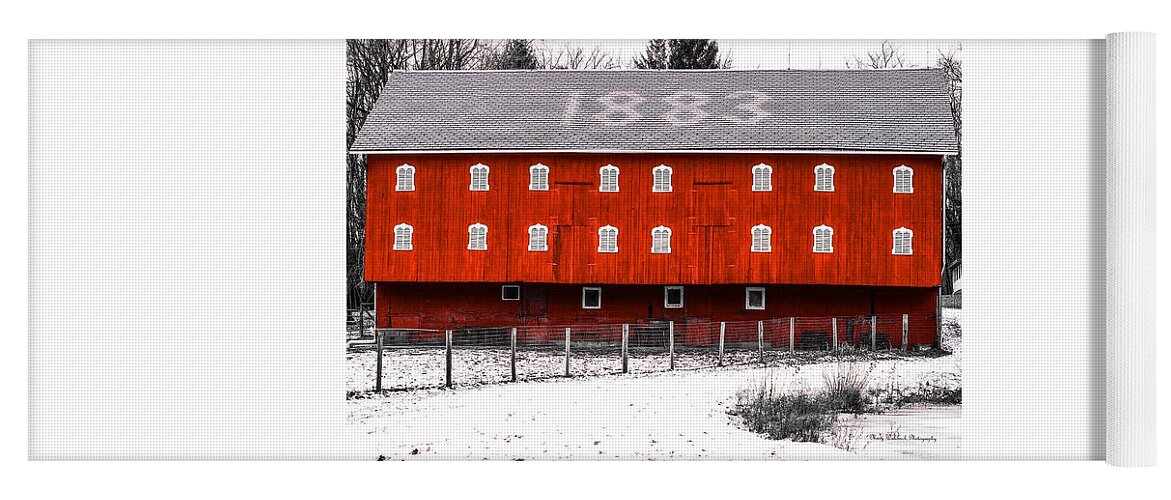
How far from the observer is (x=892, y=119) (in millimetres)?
20547

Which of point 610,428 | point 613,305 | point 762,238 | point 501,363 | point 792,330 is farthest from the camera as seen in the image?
point 613,305

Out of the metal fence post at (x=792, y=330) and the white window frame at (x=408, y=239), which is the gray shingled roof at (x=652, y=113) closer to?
the white window frame at (x=408, y=239)

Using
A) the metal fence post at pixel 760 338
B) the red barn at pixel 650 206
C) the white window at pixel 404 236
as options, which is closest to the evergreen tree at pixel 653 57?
the red barn at pixel 650 206

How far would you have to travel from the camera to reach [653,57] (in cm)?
1698

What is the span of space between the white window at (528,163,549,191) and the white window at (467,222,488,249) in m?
1.00

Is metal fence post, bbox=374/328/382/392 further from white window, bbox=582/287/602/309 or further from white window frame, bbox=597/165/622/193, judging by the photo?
white window frame, bbox=597/165/622/193

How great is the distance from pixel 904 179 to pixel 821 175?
50.2 inches

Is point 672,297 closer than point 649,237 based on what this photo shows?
No

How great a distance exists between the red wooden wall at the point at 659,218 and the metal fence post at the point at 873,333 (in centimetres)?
71

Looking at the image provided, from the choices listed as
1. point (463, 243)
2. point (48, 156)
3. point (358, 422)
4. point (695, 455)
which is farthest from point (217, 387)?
point (463, 243)

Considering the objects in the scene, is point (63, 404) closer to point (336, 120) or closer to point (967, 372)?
point (336, 120)

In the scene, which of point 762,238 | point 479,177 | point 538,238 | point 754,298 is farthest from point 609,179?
point 754,298

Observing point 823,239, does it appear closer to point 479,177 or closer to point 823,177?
point 823,177

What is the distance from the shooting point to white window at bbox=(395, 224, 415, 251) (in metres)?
20.7
